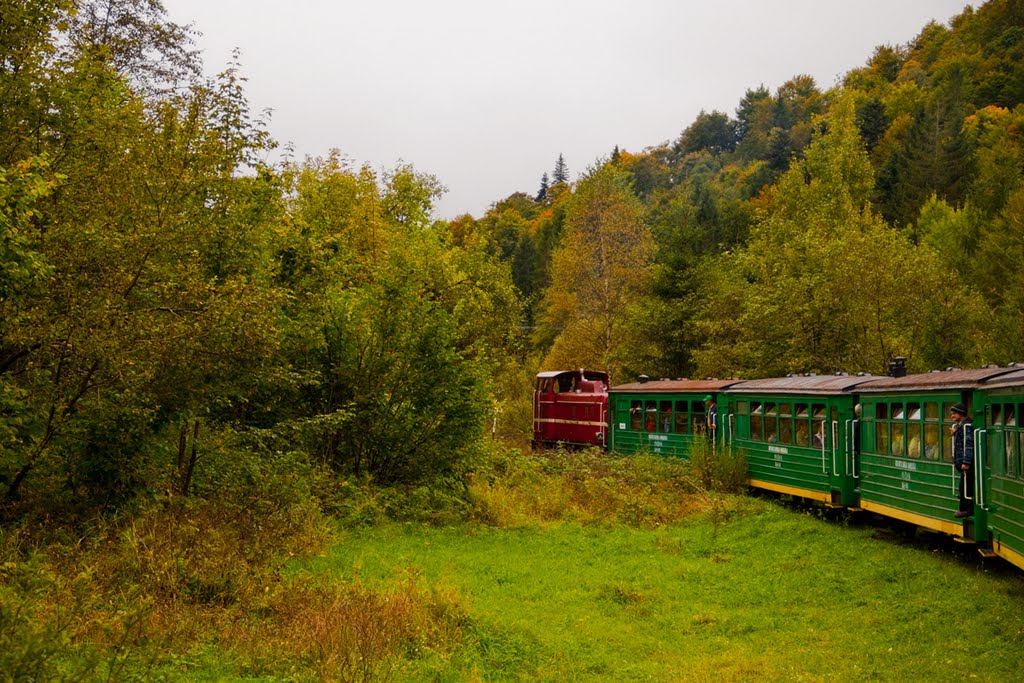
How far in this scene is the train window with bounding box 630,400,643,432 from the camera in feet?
84.7

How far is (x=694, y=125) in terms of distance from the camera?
160 metres

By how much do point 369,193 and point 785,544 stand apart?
1032 inches

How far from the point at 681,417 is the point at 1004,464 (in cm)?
1277

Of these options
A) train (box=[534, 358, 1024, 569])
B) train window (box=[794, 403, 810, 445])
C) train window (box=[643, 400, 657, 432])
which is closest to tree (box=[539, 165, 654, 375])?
train window (box=[643, 400, 657, 432])

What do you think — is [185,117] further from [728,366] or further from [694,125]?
[694,125]

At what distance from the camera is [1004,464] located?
1097cm

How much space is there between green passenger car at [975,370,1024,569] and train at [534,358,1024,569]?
0.01 metres

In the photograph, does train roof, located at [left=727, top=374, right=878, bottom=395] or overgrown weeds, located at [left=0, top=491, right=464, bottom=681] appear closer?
overgrown weeds, located at [left=0, top=491, right=464, bottom=681]

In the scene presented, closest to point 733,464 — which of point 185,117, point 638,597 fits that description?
point 638,597

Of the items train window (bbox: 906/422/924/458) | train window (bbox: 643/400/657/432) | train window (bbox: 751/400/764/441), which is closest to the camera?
train window (bbox: 906/422/924/458)

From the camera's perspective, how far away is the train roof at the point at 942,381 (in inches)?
471

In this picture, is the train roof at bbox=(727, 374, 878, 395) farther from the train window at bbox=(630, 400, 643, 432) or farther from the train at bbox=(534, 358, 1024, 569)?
the train window at bbox=(630, 400, 643, 432)

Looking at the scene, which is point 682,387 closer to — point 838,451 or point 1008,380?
point 838,451

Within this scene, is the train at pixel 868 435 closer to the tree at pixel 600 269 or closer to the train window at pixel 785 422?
the train window at pixel 785 422
